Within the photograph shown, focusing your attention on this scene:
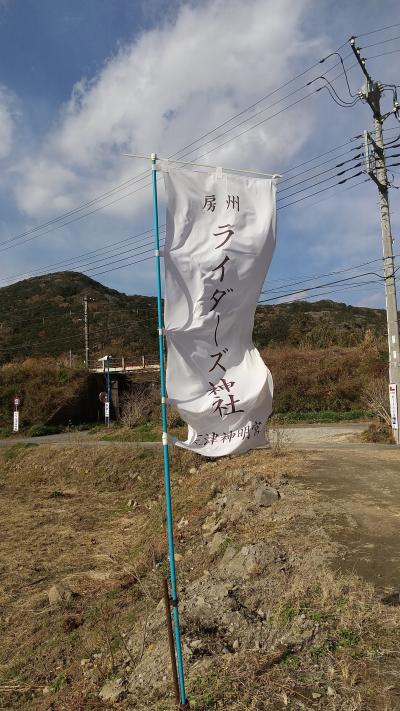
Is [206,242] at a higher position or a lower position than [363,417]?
higher

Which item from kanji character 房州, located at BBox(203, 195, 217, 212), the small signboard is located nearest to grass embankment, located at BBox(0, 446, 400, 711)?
kanji character 房州, located at BBox(203, 195, 217, 212)

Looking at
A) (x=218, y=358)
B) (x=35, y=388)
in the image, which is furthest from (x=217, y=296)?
(x=35, y=388)

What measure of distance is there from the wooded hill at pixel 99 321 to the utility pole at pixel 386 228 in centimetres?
2283

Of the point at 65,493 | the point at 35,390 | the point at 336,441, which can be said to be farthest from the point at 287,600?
the point at 35,390

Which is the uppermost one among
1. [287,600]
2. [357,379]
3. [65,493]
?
[357,379]

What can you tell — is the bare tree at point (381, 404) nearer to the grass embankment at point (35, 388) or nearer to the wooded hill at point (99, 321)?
the grass embankment at point (35, 388)

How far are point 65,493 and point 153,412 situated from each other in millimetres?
10359

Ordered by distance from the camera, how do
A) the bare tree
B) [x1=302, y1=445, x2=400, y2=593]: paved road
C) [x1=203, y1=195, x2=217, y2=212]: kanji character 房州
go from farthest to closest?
the bare tree < [x1=302, y1=445, x2=400, y2=593]: paved road < [x1=203, y1=195, x2=217, y2=212]: kanji character 房州

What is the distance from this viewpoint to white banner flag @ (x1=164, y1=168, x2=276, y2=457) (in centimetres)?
334

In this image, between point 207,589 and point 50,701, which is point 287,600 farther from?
point 50,701

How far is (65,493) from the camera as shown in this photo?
44.2 feet

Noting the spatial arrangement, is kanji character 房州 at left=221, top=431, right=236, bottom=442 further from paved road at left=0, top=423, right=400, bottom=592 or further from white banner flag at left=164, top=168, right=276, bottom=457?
paved road at left=0, top=423, right=400, bottom=592

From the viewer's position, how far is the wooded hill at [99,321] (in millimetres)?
46656

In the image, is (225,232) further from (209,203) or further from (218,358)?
(218,358)
